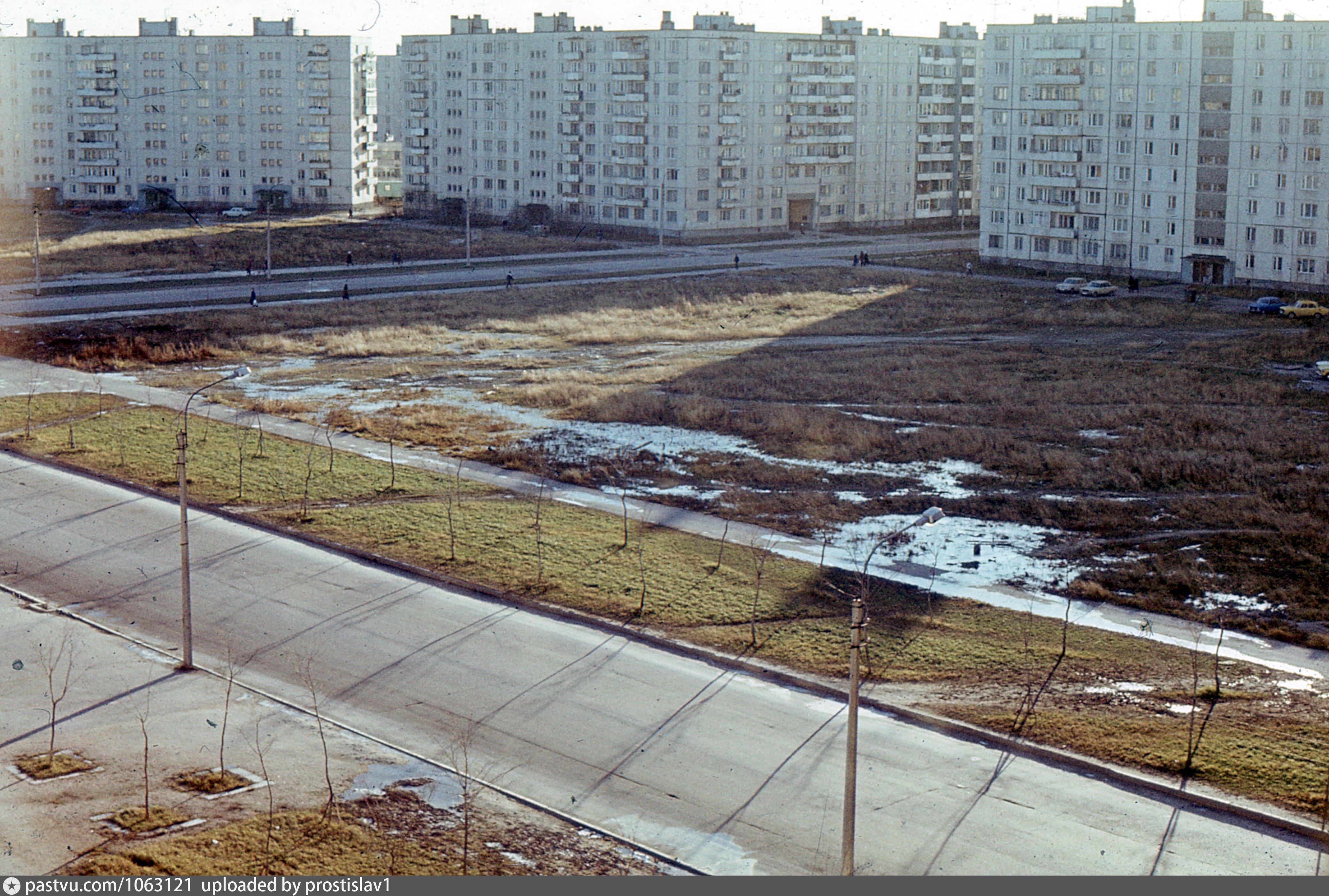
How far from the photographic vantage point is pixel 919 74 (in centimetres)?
14350

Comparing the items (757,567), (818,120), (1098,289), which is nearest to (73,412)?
(757,567)

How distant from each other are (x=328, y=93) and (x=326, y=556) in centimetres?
13125

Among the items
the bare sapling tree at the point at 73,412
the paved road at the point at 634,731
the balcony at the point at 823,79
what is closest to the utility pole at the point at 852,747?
the paved road at the point at 634,731

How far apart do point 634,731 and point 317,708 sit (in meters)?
5.48

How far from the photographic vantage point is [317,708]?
2495 centimetres

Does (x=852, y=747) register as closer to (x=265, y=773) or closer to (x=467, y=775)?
(x=467, y=775)

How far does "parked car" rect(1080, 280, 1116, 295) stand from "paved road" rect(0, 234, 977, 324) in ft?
73.4

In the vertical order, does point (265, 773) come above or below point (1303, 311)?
below

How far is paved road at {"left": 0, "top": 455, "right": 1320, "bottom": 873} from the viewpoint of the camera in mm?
20344

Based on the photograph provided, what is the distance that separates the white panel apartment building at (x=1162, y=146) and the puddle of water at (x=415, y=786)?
256 ft

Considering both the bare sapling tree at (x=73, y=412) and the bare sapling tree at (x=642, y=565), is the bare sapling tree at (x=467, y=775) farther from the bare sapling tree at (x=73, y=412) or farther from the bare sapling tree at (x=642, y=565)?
the bare sapling tree at (x=73, y=412)

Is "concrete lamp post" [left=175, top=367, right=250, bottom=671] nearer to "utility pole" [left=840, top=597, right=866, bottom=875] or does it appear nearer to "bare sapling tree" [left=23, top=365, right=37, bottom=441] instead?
"utility pole" [left=840, top=597, right=866, bottom=875]

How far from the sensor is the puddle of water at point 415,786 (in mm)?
21297

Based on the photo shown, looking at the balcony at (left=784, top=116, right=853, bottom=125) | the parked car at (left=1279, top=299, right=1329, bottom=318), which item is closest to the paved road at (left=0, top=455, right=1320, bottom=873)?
the parked car at (left=1279, top=299, right=1329, bottom=318)
